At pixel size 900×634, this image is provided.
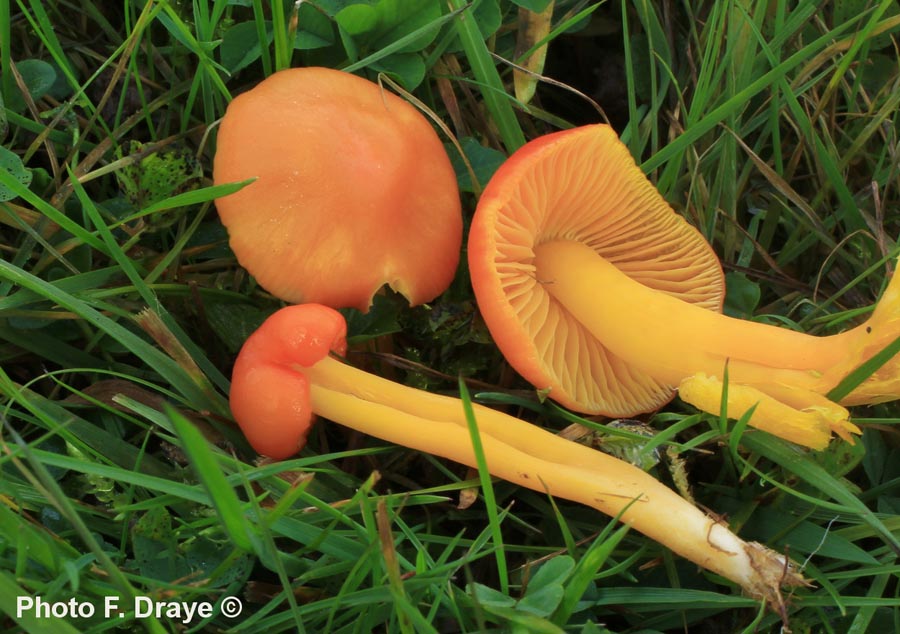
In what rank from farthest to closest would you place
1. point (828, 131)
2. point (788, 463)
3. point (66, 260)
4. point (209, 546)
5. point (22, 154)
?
point (828, 131)
point (22, 154)
point (66, 260)
point (788, 463)
point (209, 546)

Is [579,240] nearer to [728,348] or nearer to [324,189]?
[728,348]

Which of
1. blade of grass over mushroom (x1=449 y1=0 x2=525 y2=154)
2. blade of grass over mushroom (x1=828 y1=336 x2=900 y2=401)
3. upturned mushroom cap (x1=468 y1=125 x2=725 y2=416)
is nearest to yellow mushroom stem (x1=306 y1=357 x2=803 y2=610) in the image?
upturned mushroom cap (x1=468 y1=125 x2=725 y2=416)

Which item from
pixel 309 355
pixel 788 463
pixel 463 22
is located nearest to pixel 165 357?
pixel 309 355

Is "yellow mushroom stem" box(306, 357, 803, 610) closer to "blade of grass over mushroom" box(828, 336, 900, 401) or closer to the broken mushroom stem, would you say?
the broken mushroom stem

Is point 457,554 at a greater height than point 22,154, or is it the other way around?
point 22,154

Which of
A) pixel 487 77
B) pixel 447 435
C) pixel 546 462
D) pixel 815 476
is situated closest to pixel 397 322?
pixel 447 435

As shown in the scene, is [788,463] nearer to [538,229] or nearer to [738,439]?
[738,439]
